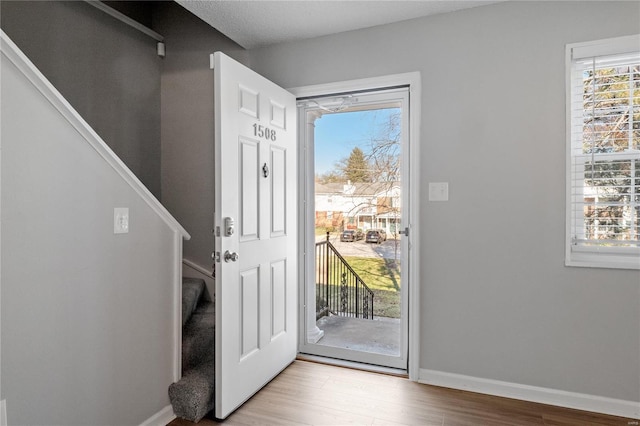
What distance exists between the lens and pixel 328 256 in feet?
10.0

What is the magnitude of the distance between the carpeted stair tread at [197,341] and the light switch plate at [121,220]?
1009 mm

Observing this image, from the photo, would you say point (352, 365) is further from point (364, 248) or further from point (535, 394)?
point (535, 394)

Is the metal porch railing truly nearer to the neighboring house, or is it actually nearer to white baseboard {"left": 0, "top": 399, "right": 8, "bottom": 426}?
the neighboring house

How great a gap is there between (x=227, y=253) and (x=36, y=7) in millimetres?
2232

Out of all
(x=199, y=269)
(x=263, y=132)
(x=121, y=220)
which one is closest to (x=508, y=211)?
(x=263, y=132)

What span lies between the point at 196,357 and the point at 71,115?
1.66 meters

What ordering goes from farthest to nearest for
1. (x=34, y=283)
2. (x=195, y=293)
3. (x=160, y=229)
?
(x=195, y=293) → (x=160, y=229) → (x=34, y=283)

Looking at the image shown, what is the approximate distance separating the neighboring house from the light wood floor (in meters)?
1.10

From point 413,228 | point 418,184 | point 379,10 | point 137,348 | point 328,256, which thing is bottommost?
point 137,348

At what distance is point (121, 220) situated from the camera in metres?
1.78

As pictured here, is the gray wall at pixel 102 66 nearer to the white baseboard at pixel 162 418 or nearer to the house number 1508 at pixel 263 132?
the house number 1508 at pixel 263 132

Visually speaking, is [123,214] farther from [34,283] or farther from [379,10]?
[379,10]

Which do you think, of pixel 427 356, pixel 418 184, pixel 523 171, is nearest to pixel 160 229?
pixel 418 184

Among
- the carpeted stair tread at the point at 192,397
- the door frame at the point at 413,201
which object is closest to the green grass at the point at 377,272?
the door frame at the point at 413,201
